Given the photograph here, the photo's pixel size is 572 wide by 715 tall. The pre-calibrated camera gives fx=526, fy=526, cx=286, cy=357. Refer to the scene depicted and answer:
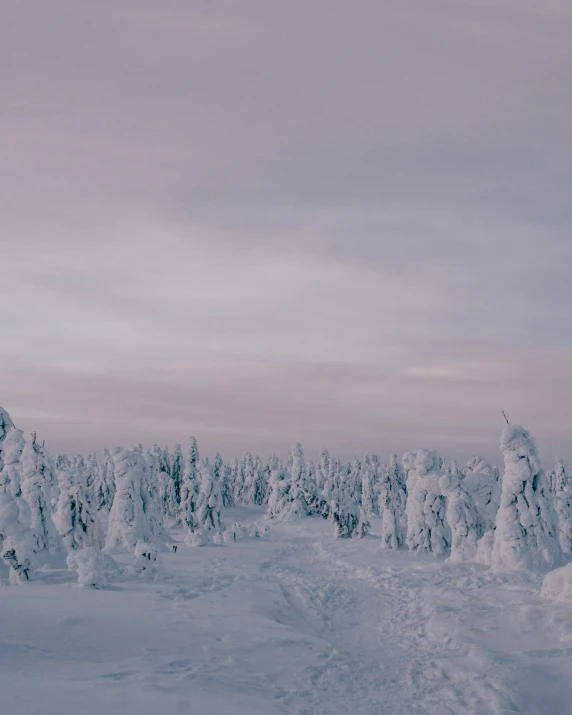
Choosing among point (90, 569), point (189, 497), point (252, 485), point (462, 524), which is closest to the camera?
point (90, 569)

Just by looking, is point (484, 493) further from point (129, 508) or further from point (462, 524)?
point (129, 508)

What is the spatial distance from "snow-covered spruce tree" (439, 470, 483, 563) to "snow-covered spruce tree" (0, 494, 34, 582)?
21.3 m

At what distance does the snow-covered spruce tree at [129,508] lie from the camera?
37.3 metres

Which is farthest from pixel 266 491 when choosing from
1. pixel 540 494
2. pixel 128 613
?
pixel 128 613

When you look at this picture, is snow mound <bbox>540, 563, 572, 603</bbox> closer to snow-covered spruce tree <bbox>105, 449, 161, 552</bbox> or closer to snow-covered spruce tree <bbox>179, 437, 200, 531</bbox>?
snow-covered spruce tree <bbox>105, 449, 161, 552</bbox>

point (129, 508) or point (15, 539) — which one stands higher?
point (15, 539)

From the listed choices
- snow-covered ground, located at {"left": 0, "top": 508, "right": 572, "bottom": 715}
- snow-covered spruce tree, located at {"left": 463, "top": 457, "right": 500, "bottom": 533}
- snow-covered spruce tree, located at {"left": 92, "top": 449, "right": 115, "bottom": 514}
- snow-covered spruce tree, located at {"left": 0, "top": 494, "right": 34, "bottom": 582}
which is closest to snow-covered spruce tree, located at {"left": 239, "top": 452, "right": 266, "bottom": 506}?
snow-covered spruce tree, located at {"left": 92, "top": 449, "right": 115, "bottom": 514}

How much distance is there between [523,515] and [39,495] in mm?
27037

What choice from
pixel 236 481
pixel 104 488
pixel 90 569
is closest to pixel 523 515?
pixel 90 569

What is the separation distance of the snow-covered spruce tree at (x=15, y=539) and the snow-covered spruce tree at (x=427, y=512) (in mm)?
24033

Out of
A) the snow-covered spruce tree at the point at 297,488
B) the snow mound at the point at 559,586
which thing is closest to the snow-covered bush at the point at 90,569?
the snow mound at the point at 559,586

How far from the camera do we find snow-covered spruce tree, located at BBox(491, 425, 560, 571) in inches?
958

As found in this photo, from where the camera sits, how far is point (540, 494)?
25.1m

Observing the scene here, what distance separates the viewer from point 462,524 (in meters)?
29.5
